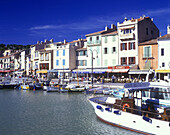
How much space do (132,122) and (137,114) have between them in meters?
1.27

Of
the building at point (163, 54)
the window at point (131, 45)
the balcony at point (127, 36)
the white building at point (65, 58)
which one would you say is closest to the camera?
the building at point (163, 54)

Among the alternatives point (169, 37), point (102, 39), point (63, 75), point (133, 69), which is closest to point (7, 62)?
point (63, 75)

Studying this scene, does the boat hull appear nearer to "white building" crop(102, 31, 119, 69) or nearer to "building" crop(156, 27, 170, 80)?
"building" crop(156, 27, 170, 80)

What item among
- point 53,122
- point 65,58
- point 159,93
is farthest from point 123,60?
point 53,122

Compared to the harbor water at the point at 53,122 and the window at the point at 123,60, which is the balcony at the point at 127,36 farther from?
the harbor water at the point at 53,122

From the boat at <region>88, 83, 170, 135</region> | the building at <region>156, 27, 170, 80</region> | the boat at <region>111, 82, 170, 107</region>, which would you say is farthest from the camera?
the building at <region>156, 27, 170, 80</region>

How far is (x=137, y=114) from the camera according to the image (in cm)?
1905

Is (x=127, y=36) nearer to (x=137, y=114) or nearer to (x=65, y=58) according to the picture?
(x=65, y=58)

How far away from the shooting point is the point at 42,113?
84.1ft

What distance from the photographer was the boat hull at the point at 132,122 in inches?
631

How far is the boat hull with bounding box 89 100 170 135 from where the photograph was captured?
1603 centimetres

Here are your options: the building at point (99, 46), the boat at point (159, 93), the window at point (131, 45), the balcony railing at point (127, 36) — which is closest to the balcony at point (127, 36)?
the balcony railing at point (127, 36)

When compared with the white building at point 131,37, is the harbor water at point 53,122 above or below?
below

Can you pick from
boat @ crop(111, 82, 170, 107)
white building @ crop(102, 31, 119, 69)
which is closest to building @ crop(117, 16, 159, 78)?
white building @ crop(102, 31, 119, 69)
